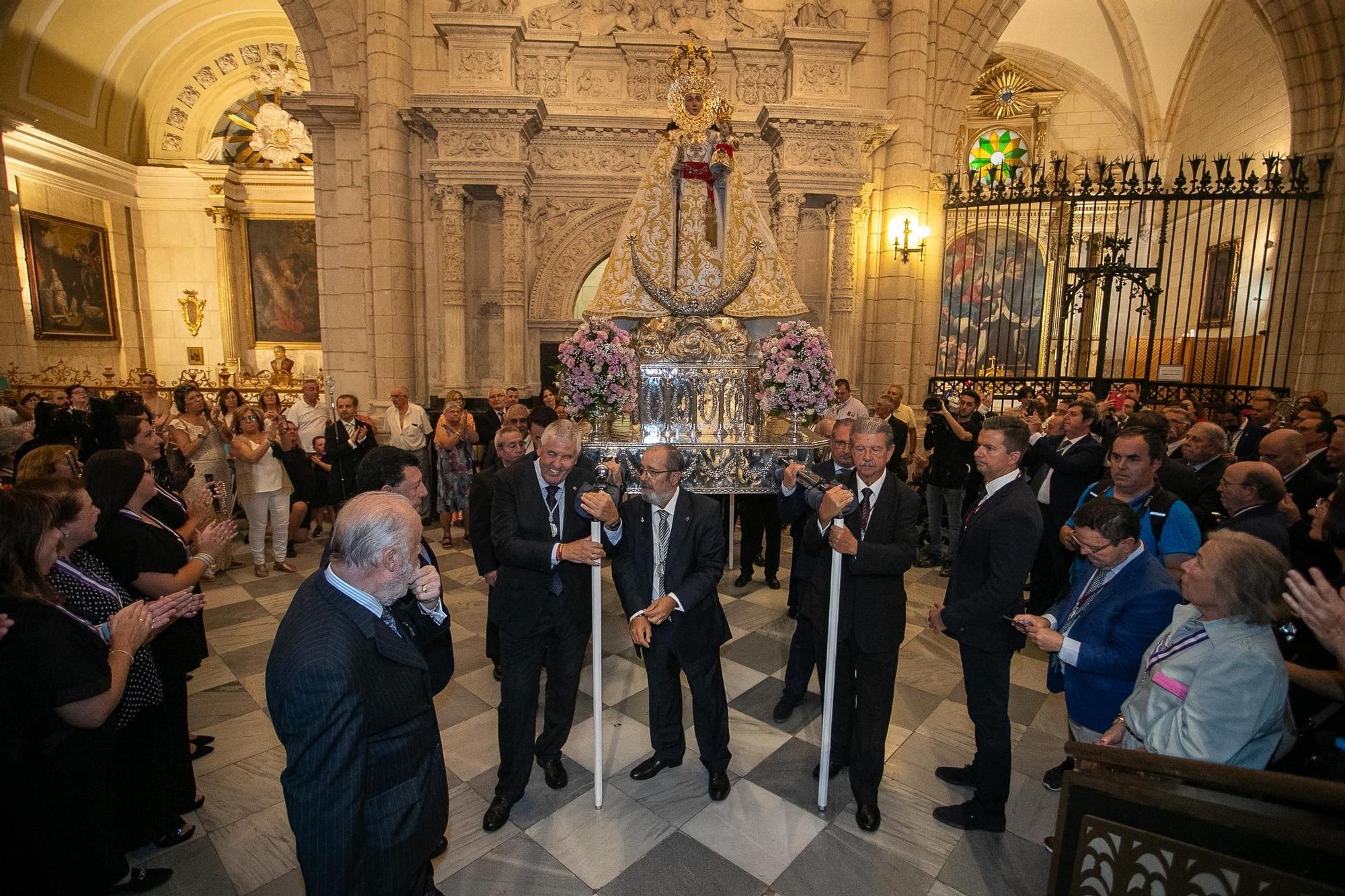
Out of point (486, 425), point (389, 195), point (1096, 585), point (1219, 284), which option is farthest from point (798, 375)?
point (1219, 284)

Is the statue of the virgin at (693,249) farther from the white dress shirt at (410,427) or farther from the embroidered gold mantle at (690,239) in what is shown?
the white dress shirt at (410,427)

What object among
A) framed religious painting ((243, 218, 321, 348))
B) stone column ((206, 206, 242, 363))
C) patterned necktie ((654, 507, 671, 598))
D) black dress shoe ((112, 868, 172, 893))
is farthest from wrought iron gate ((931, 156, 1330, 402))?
stone column ((206, 206, 242, 363))

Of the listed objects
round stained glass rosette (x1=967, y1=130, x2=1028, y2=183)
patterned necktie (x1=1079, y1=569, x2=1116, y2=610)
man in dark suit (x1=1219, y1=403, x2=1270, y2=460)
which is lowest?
patterned necktie (x1=1079, y1=569, x2=1116, y2=610)

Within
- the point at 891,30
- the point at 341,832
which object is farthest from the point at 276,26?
the point at 341,832

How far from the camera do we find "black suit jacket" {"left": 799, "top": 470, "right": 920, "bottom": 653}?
270cm

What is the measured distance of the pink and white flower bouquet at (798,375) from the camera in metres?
4.74

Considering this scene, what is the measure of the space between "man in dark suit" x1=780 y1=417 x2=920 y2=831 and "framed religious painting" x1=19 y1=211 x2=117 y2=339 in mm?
16794

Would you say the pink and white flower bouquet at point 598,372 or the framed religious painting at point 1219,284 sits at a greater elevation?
the framed religious painting at point 1219,284

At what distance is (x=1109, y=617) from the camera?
7.63ft

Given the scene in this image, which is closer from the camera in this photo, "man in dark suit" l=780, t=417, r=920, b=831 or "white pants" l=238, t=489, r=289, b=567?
"man in dark suit" l=780, t=417, r=920, b=831

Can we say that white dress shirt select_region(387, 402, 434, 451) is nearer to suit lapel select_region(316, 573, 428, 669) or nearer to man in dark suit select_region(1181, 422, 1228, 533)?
suit lapel select_region(316, 573, 428, 669)

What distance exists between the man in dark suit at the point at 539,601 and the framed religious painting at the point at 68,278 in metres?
15.5

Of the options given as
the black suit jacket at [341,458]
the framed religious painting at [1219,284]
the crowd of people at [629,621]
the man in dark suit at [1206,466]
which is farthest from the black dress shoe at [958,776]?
the framed religious painting at [1219,284]

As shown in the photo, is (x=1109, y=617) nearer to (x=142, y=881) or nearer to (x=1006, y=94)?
(x=142, y=881)
